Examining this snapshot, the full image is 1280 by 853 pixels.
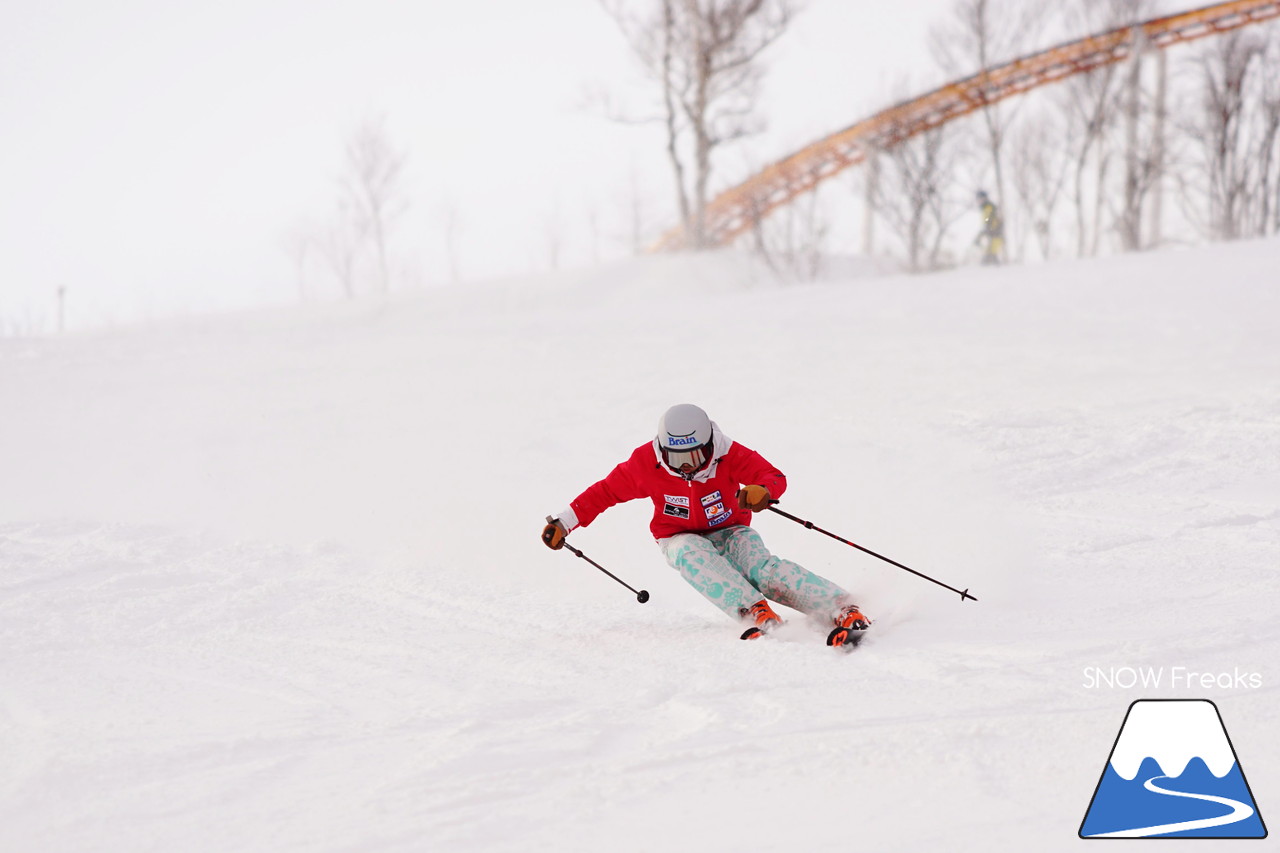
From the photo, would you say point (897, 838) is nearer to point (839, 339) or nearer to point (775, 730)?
point (775, 730)

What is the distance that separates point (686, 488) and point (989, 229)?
14.5 metres

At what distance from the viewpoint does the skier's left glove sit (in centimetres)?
468

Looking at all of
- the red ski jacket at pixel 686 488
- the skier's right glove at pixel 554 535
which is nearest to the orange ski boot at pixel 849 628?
the red ski jacket at pixel 686 488

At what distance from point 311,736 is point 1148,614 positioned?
3525 mm

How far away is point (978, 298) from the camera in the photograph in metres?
13.3

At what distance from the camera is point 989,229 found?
17.6 m

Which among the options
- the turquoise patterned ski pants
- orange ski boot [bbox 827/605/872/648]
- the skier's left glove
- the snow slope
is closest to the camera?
the snow slope

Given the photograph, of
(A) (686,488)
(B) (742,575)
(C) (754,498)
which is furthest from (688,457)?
(B) (742,575)

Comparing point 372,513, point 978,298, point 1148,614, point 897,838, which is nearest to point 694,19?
point 978,298

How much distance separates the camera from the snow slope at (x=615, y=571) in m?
2.77

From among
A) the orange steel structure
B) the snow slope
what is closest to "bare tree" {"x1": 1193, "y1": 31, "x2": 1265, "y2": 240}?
the orange steel structure

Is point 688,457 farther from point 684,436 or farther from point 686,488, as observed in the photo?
point 686,488

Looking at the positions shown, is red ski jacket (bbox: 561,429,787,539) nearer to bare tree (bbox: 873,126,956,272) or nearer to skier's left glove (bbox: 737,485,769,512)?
skier's left glove (bbox: 737,485,769,512)

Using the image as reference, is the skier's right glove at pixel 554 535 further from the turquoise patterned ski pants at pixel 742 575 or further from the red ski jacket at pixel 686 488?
the turquoise patterned ski pants at pixel 742 575
